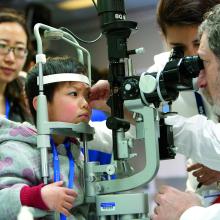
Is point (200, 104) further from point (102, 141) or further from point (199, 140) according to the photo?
point (102, 141)

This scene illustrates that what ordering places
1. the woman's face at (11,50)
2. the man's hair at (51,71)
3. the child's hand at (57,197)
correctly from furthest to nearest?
the woman's face at (11,50) → the man's hair at (51,71) → the child's hand at (57,197)

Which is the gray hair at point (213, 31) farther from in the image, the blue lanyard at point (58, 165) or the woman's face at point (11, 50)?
the woman's face at point (11, 50)

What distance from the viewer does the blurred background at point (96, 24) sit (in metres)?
4.13

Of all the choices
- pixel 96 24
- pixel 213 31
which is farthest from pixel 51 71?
pixel 96 24

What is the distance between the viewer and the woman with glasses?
7.09 ft

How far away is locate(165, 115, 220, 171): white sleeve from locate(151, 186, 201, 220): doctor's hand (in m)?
0.18

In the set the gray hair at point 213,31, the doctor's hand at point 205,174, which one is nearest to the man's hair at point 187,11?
the gray hair at point 213,31

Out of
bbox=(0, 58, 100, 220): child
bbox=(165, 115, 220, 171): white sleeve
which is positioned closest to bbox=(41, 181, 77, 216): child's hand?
bbox=(0, 58, 100, 220): child

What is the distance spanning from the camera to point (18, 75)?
89.5 inches

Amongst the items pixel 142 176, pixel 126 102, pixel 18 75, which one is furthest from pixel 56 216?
pixel 18 75

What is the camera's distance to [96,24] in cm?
511

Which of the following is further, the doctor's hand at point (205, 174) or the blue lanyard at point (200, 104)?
the blue lanyard at point (200, 104)

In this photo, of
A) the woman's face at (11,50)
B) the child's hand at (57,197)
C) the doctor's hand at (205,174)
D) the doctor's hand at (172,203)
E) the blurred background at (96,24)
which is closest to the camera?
the child's hand at (57,197)

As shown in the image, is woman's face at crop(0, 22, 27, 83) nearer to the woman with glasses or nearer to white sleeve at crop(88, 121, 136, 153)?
the woman with glasses
